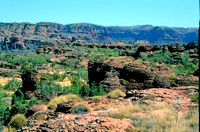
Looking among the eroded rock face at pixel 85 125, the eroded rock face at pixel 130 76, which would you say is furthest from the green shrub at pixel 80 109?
the eroded rock face at pixel 130 76

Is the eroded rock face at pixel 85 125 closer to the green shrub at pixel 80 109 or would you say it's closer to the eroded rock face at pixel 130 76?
the green shrub at pixel 80 109

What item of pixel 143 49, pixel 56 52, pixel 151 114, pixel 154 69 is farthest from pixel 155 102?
pixel 56 52

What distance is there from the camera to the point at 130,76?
32688 mm

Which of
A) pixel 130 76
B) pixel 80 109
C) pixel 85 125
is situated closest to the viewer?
pixel 85 125

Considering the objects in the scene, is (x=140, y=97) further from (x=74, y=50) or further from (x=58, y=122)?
(x=74, y=50)

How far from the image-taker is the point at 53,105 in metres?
21.1

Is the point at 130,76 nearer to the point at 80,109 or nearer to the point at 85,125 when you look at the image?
the point at 80,109

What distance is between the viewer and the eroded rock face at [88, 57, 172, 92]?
1210 inches

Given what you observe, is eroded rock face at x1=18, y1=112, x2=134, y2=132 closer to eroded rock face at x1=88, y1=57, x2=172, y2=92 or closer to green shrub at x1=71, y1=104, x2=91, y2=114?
green shrub at x1=71, y1=104, x2=91, y2=114

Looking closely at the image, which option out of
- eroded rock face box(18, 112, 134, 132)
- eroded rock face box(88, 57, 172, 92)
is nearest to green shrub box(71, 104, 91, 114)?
eroded rock face box(18, 112, 134, 132)

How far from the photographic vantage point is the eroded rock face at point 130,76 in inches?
1210

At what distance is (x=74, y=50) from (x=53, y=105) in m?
157

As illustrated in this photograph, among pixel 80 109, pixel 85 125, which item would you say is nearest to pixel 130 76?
pixel 80 109

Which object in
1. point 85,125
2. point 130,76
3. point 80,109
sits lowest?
point 130,76
